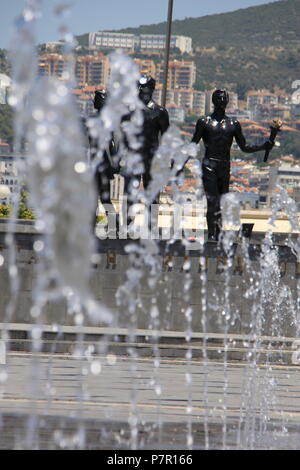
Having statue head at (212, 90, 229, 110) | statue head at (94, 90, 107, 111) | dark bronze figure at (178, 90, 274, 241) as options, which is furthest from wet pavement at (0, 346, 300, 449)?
statue head at (212, 90, 229, 110)

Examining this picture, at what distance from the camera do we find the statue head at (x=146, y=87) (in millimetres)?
17797

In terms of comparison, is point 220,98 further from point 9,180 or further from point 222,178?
point 9,180

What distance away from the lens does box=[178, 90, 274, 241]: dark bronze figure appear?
18.8 meters

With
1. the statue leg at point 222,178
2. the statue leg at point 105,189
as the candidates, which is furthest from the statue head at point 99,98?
the statue leg at point 222,178

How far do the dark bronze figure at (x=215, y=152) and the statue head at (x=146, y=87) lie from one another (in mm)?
958

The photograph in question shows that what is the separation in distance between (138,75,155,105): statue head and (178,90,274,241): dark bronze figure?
958 millimetres

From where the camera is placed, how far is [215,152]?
18.8 m

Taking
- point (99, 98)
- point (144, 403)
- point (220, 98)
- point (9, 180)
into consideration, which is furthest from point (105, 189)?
point (9, 180)

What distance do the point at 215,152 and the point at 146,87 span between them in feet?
4.93

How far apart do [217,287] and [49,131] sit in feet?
39.6

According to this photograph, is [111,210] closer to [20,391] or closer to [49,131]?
[20,391]

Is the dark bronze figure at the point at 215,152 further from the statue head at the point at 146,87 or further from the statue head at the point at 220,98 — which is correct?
the statue head at the point at 146,87

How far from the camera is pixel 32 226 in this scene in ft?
60.1
